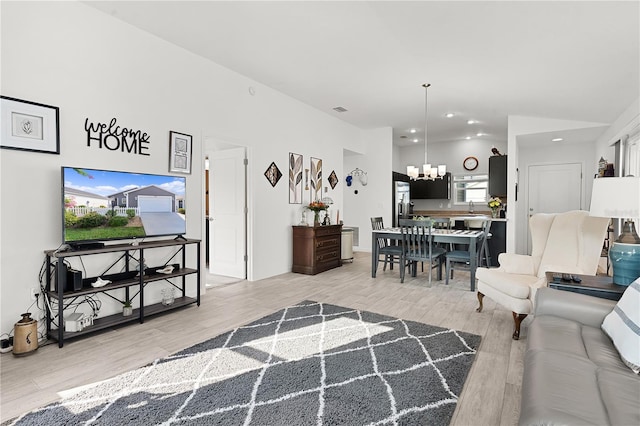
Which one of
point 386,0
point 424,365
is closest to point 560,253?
point 424,365

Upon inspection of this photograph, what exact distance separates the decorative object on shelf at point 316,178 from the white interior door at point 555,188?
5247 mm

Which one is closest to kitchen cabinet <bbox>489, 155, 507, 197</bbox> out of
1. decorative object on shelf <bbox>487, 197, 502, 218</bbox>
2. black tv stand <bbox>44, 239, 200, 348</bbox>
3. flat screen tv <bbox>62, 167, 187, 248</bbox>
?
decorative object on shelf <bbox>487, 197, 502, 218</bbox>

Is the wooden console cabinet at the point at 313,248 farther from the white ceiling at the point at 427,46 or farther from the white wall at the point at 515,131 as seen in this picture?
the white wall at the point at 515,131

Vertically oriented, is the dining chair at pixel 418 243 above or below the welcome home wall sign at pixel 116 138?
below

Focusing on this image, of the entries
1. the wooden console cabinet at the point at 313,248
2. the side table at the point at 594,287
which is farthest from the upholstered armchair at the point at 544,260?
the wooden console cabinet at the point at 313,248

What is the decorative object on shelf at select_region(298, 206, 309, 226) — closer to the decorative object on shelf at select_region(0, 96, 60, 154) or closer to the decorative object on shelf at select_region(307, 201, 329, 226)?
the decorative object on shelf at select_region(307, 201, 329, 226)

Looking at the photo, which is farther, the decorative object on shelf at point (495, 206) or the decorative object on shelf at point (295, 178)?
the decorative object on shelf at point (495, 206)

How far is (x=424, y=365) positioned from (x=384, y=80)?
12.4 ft

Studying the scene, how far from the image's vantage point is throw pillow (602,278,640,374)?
5.04 feet

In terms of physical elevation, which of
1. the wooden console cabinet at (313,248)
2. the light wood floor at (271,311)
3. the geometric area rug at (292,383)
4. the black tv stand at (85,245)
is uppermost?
the black tv stand at (85,245)

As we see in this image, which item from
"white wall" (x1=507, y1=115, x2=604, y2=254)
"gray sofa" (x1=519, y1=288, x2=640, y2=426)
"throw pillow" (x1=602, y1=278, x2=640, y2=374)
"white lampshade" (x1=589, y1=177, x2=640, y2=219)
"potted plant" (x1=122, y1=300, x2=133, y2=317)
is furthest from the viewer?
"white wall" (x1=507, y1=115, x2=604, y2=254)

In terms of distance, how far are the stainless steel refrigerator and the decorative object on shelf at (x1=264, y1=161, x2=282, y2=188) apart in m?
3.53

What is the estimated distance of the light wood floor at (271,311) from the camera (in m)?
2.01

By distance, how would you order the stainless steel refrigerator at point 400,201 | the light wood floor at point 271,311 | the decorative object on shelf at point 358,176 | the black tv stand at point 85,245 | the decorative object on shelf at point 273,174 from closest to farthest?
1. the light wood floor at point 271,311
2. the black tv stand at point 85,245
3. the decorative object on shelf at point 273,174
4. the stainless steel refrigerator at point 400,201
5. the decorative object on shelf at point 358,176
